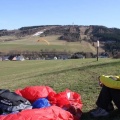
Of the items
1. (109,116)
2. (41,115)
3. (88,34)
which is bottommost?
(88,34)

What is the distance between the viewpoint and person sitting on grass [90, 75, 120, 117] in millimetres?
5875

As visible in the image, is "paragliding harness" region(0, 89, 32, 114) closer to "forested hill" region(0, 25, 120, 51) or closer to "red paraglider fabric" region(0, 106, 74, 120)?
"red paraglider fabric" region(0, 106, 74, 120)

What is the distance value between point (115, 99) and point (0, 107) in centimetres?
218

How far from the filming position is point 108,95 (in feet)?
19.9

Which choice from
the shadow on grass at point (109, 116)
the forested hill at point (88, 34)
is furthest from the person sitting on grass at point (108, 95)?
the forested hill at point (88, 34)

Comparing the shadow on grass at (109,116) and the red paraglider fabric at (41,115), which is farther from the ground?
the red paraglider fabric at (41,115)

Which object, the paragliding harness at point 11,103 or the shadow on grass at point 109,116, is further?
the shadow on grass at point 109,116

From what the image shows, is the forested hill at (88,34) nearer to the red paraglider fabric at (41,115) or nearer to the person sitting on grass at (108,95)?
the person sitting on grass at (108,95)

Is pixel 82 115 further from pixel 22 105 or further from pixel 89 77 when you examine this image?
pixel 89 77

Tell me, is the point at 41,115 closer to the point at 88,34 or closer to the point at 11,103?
the point at 11,103

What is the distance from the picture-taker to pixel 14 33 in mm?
111312

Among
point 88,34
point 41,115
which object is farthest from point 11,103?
point 88,34

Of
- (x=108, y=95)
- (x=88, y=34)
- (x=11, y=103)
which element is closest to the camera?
(x=11, y=103)

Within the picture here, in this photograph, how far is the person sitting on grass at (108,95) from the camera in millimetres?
5875
